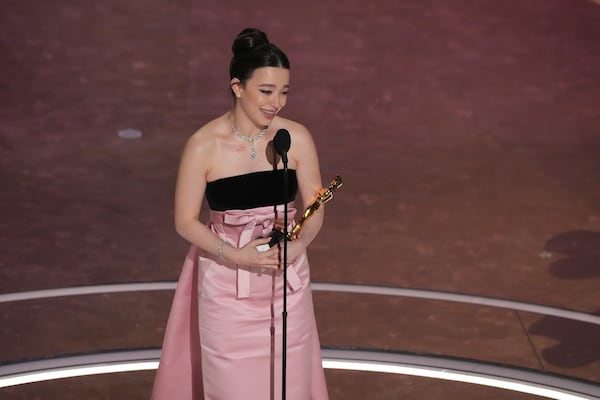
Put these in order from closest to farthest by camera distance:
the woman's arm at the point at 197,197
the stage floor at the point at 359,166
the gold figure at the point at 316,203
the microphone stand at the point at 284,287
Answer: the microphone stand at the point at 284,287
the gold figure at the point at 316,203
the woman's arm at the point at 197,197
the stage floor at the point at 359,166

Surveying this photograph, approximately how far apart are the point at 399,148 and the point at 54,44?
3894 mm

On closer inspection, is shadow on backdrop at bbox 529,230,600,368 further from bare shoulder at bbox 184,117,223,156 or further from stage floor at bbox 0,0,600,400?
bare shoulder at bbox 184,117,223,156

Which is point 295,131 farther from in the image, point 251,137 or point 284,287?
point 284,287

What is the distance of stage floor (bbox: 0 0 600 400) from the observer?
5.65m

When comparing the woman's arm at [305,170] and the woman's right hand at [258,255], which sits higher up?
the woman's arm at [305,170]

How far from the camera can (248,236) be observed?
370cm

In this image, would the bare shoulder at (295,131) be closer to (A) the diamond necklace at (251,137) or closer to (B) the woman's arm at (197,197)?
(A) the diamond necklace at (251,137)

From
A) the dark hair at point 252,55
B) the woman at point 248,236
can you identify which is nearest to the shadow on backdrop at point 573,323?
the woman at point 248,236

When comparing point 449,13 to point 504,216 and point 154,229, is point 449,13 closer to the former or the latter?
point 504,216

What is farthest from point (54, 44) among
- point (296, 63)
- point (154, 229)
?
point (154, 229)

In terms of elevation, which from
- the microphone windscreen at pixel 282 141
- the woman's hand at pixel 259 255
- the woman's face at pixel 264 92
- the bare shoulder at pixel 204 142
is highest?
the woman's face at pixel 264 92

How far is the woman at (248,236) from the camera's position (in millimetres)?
3594

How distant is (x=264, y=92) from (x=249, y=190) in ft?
1.25

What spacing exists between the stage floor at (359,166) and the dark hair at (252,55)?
202cm
